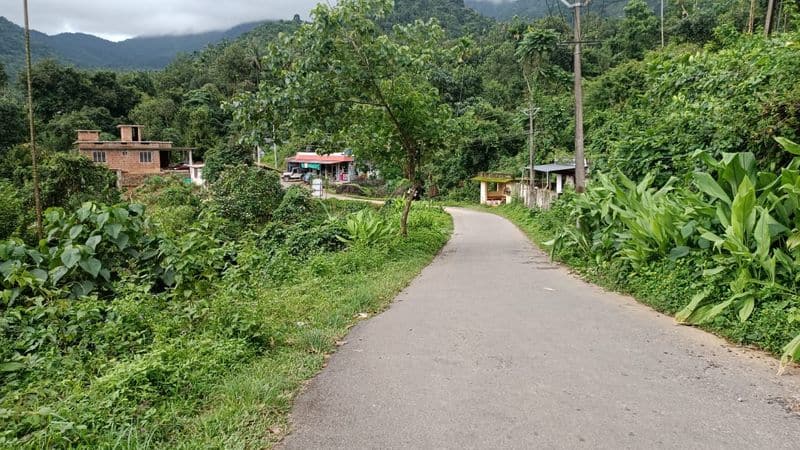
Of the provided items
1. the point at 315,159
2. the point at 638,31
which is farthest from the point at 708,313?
the point at 315,159

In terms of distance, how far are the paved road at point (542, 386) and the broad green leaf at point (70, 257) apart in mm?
2869

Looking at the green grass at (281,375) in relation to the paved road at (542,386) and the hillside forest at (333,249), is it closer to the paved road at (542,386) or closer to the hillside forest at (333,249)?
the hillside forest at (333,249)

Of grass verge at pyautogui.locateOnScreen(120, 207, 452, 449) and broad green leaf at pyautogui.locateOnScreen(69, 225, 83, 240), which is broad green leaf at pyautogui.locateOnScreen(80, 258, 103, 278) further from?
grass verge at pyautogui.locateOnScreen(120, 207, 452, 449)

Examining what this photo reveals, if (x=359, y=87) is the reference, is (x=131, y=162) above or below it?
below

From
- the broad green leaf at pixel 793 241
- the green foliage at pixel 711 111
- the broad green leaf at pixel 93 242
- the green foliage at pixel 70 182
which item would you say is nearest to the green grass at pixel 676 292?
the broad green leaf at pixel 793 241

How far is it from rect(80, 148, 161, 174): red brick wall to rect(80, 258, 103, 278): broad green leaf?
38491 mm

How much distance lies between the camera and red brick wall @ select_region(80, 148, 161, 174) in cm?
3922

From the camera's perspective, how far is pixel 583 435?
3.08 m

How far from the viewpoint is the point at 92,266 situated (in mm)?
5371

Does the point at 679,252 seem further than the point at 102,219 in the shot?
Yes

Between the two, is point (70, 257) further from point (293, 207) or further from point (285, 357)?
point (293, 207)

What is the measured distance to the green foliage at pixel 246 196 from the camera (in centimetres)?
2172

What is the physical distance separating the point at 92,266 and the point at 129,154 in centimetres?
3976

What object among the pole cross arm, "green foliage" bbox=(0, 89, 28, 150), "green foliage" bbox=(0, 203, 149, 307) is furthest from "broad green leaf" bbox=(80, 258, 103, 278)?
"green foliage" bbox=(0, 89, 28, 150)
